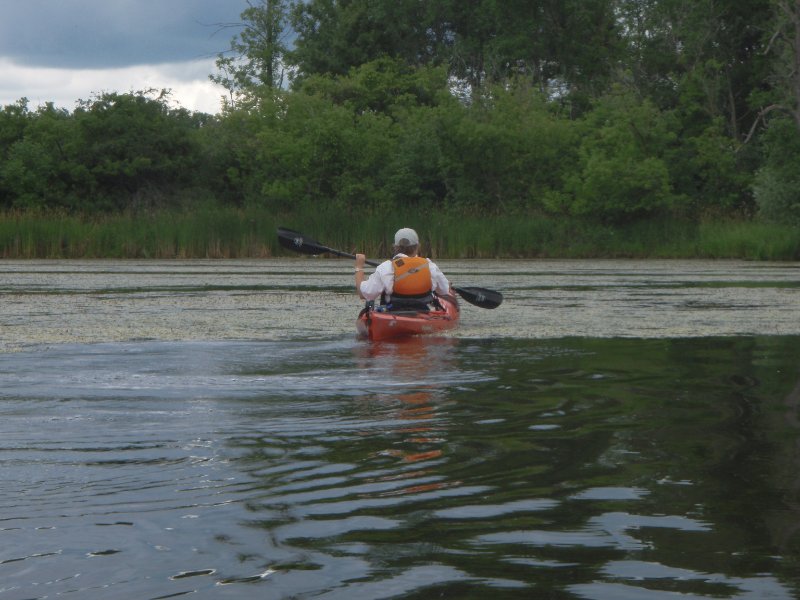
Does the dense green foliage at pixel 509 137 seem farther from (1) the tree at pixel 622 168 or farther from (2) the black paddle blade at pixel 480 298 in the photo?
(2) the black paddle blade at pixel 480 298

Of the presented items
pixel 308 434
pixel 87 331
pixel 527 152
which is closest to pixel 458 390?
pixel 308 434

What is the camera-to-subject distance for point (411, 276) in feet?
43.3

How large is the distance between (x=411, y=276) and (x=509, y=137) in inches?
1171

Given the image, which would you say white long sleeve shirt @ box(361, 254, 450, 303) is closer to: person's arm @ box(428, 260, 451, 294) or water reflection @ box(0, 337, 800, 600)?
person's arm @ box(428, 260, 451, 294)

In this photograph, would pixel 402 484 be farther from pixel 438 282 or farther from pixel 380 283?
pixel 438 282

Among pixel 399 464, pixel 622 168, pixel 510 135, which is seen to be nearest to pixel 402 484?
pixel 399 464

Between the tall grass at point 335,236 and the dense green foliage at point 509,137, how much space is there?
70cm

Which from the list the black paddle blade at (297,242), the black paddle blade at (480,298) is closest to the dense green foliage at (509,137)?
the black paddle blade at (297,242)

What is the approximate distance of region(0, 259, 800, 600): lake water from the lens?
3975 millimetres

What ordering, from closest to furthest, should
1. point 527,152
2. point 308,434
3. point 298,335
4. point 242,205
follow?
point 308,434 < point 298,335 < point 527,152 < point 242,205

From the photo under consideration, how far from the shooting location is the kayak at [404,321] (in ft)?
42.0

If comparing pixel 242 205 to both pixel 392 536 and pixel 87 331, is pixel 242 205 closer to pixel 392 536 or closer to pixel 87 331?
pixel 87 331

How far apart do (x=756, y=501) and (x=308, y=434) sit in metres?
2.50

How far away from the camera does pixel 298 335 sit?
13.0 meters
